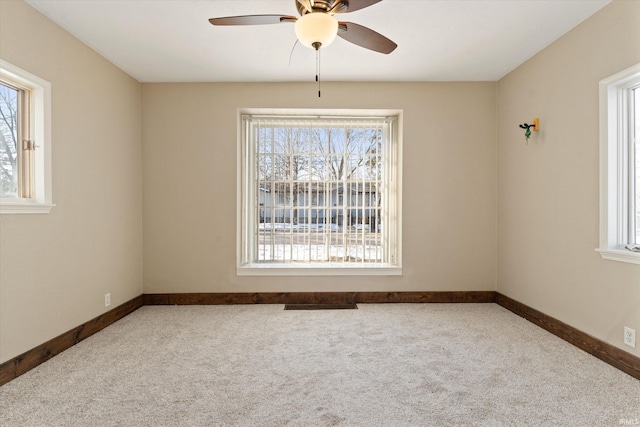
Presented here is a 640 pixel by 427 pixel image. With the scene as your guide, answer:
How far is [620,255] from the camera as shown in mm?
2344

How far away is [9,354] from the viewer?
220cm

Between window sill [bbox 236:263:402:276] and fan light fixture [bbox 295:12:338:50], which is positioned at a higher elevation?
fan light fixture [bbox 295:12:338:50]

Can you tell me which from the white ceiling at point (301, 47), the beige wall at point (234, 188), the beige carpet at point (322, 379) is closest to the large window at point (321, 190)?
the beige wall at point (234, 188)

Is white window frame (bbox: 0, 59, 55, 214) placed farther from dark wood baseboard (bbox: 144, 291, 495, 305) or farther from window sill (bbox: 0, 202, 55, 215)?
dark wood baseboard (bbox: 144, 291, 495, 305)

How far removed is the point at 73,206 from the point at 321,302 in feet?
8.43

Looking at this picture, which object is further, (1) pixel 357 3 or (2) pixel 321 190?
(2) pixel 321 190

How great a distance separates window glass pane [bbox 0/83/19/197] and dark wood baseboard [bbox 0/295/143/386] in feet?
3.60

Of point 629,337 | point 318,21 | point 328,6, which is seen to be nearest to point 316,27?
point 318,21

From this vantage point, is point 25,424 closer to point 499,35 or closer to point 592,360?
point 592,360

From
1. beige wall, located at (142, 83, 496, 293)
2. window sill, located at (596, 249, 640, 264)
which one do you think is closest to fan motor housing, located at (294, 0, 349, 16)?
beige wall, located at (142, 83, 496, 293)

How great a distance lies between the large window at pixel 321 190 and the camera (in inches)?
164

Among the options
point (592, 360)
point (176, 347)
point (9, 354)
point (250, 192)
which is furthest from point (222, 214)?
point (592, 360)

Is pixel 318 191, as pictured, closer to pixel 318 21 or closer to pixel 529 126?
pixel 529 126

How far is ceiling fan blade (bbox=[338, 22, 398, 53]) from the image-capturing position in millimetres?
2156
